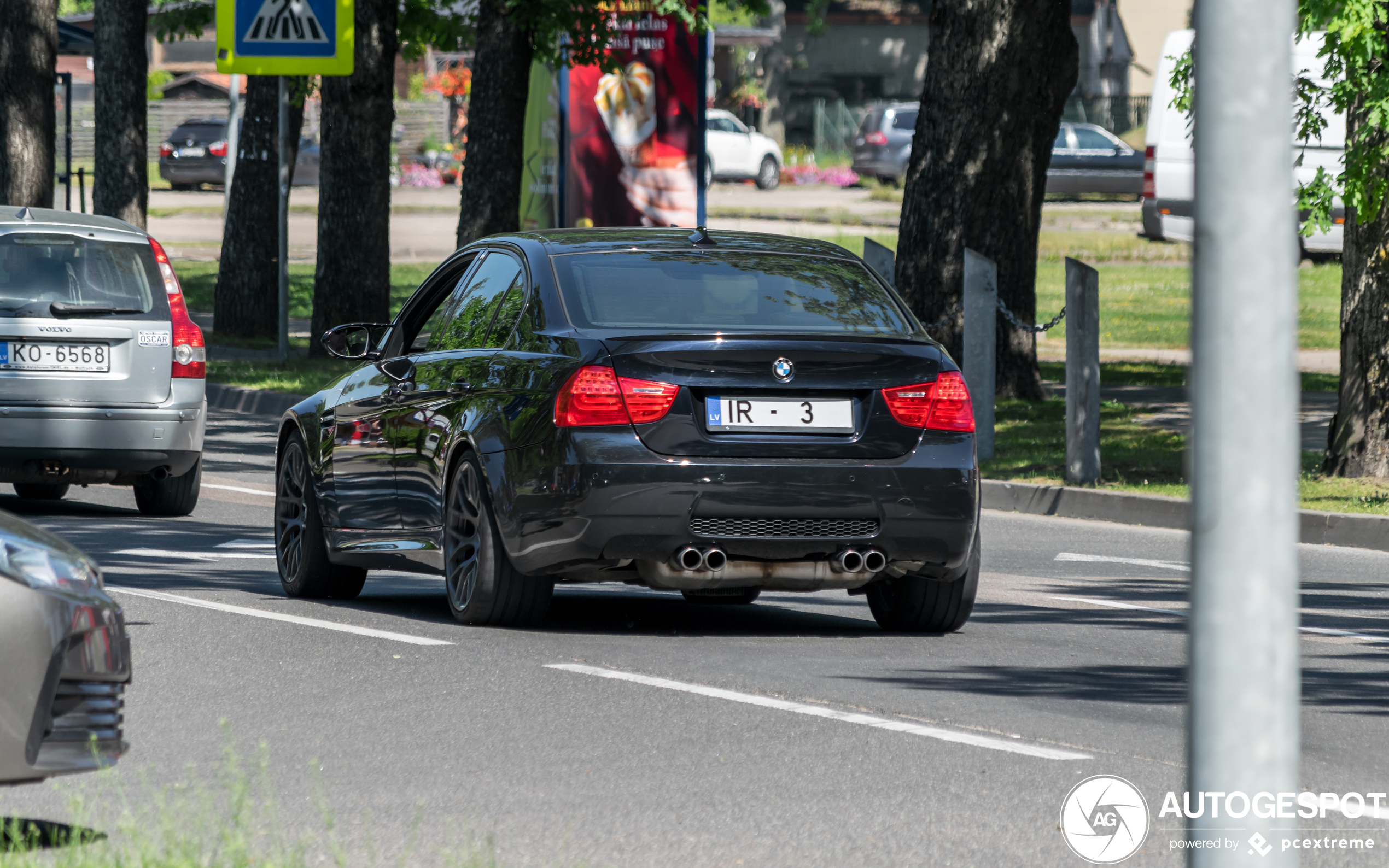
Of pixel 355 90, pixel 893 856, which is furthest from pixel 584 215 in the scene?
pixel 893 856

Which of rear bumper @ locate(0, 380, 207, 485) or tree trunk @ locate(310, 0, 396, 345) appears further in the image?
tree trunk @ locate(310, 0, 396, 345)

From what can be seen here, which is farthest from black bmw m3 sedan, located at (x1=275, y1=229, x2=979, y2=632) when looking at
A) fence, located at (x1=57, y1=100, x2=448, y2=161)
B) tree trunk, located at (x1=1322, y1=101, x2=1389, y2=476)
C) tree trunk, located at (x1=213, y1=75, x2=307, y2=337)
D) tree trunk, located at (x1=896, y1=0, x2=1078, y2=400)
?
fence, located at (x1=57, y1=100, x2=448, y2=161)

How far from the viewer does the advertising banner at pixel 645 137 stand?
79.0 ft

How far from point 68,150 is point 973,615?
23.3 m

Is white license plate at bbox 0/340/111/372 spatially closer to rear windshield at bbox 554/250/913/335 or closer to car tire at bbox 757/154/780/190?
rear windshield at bbox 554/250/913/335

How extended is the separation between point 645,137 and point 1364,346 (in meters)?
12.1

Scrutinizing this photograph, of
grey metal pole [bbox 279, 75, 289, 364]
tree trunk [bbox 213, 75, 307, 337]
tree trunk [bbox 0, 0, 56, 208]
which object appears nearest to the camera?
grey metal pole [bbox 279, 75, 289, 364]

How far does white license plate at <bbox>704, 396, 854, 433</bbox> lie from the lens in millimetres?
7848

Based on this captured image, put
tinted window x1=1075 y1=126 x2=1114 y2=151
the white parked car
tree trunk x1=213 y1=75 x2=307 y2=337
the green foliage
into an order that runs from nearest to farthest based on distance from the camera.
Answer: tree trunk x1=213 y1=75 x2=307 y2=337 → tinted window x1=1075 y1=126 x2=1114 y2=151 → the white parked car → the green foliage

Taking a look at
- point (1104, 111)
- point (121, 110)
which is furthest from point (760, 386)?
point (1104, 111)

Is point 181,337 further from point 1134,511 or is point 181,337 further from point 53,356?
point 1134,511

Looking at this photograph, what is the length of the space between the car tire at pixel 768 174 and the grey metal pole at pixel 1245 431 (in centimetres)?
4983

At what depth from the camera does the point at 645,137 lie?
24.2 metres

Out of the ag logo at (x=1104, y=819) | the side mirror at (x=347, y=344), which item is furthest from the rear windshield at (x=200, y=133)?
the ag logo at (x=1104, y=819)
